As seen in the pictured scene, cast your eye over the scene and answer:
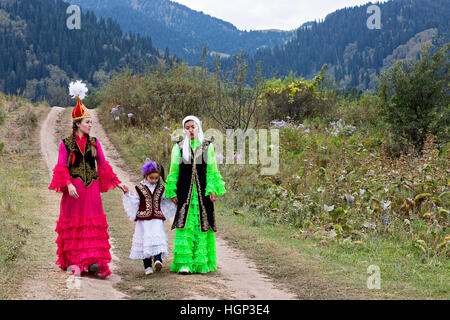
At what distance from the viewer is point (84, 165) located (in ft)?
18.1

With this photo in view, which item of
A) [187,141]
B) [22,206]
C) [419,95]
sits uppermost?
[419,95]

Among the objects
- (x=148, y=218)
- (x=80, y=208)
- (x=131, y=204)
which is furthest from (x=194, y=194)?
(x=80, y=208)

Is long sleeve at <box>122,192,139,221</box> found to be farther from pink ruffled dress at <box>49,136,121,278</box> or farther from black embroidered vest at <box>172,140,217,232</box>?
black embroidered vest at <box>172,140,217,232</box>

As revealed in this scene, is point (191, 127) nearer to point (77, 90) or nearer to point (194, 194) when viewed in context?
point (194, 194)

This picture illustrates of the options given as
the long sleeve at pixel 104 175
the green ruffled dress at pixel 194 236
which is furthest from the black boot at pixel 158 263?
the long sleeve at pixel 104 175

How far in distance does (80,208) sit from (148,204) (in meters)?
0.83

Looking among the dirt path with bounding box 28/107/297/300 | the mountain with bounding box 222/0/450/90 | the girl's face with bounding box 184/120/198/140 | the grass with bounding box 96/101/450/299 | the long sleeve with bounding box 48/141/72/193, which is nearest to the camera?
the dirt path with bounding box 28/107/297/300

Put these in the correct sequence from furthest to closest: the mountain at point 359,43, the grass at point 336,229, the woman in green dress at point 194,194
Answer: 1. the mountain at point 359,43
2. the woman in green dress at point 194,194
3. the grass at point 336,229

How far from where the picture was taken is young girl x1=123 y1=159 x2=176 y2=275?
5.63m

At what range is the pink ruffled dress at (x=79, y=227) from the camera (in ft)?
17.4

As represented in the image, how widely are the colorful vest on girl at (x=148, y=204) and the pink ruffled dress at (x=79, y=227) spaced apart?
1.65 feet

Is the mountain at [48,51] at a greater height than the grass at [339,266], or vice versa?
the mountain at [48,51]

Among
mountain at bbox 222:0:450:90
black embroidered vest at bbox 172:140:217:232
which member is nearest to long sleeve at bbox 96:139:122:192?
black embroidered vest at bbox 172:140:217:232

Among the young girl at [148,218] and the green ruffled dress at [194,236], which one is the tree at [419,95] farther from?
the young girl at [148,218]
